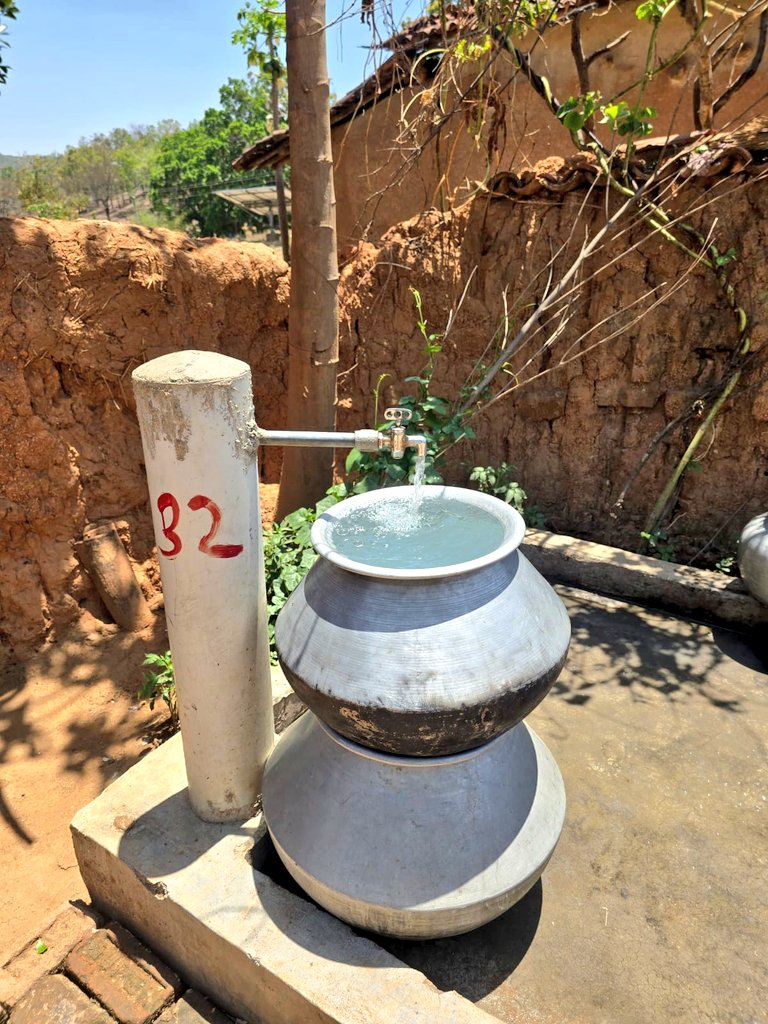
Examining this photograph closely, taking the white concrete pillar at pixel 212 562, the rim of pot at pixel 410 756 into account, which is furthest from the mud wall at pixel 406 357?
the rim of pot at pixel 410 756

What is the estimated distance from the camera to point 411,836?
1763 millimetres

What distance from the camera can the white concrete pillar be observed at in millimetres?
1724

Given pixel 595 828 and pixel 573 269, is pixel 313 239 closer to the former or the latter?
pixel 573 269

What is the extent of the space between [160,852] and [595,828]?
5.38 ft

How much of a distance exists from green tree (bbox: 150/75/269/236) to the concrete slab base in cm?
2676

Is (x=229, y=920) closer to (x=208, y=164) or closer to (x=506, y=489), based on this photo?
(x=506, y=489)

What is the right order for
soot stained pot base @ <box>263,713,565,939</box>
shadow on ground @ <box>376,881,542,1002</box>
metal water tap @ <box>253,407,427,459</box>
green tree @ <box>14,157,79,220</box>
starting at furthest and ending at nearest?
green tree @ <box>14,157,79,220</box>, shadow on ground @ <box>376,881,542,1002</box>, metal water tap @ <box>253,407,427,459</box>, soot stained pot base @ <box>263,713,565,939</box>

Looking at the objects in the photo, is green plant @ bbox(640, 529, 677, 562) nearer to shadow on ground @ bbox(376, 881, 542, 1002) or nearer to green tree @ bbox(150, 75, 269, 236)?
shadow on ground @ bbox(376, 881, 542, 1002)

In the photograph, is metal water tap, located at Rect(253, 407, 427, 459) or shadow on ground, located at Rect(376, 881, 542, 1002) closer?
metal water tap, located at Rect(253, 407, 427, 459)

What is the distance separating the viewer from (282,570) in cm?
335

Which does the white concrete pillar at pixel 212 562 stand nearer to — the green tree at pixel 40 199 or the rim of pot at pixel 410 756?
the rim of pot at pixel 410 756

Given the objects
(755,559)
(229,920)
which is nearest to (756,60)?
(755,559)

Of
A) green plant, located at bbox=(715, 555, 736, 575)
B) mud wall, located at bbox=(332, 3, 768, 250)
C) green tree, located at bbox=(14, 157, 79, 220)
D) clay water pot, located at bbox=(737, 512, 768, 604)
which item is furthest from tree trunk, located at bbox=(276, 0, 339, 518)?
green tree, located at bbox=(14, 157, 79, 220)

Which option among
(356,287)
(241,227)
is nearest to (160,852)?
(356,287)
